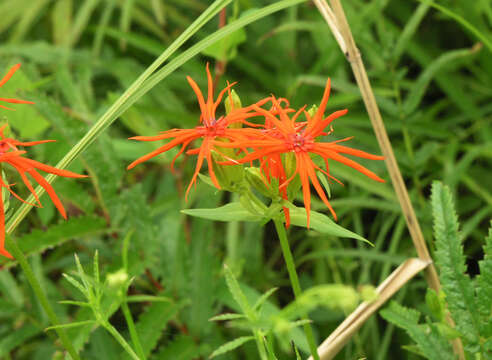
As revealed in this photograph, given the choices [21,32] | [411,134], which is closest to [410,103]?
[411,134]

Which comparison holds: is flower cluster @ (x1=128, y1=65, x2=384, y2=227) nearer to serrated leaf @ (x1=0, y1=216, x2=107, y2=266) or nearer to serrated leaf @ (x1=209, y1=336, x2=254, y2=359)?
serrated leaf @ (x1=209, y1=336, x2=254, y2=359)

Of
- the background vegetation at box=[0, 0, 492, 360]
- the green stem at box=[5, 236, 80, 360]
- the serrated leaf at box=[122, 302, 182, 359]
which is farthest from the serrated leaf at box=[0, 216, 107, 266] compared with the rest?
the green stem at box=[5, 236, 80, 360]

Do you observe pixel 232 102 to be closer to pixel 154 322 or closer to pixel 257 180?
pixel 257 180

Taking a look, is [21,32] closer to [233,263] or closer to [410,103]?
[233,263]

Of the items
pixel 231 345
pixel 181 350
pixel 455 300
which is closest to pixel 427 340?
pixel 455 300

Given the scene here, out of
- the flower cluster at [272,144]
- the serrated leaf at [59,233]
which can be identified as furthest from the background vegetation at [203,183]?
the flower cluster at [272,144]

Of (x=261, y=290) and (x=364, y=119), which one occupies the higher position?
(x=364, y=119)
